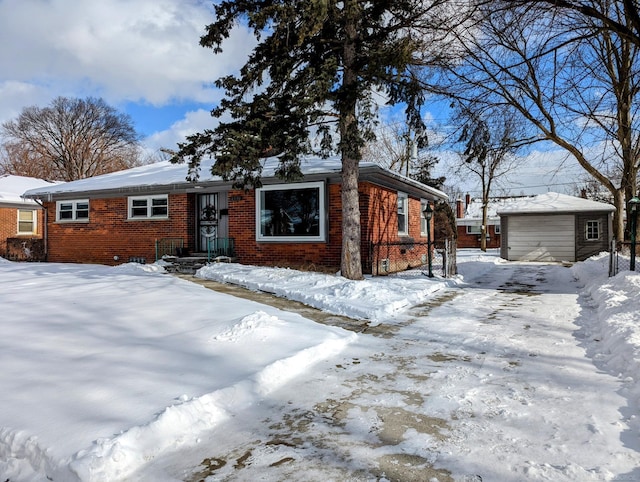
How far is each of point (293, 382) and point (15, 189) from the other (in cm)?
2638

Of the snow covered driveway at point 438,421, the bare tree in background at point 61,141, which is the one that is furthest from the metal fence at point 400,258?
the bare tree in background at point 61,141

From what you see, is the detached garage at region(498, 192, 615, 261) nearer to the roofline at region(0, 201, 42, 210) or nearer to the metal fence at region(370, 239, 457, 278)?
the metal fence at region(370, 239, 457, 278)

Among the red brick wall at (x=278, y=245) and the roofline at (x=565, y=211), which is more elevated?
the roofline at (x=565, y=211)

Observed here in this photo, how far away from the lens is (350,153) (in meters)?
9.34

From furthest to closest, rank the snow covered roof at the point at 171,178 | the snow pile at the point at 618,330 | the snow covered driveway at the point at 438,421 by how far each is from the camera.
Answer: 1. the snow covered roof at the point at 171,178
2. the snow pile at the point at 618,330
3. the snow covered driveway at the point at 438,421

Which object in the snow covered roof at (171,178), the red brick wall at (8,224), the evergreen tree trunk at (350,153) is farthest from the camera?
the red brick wall at (8,224)

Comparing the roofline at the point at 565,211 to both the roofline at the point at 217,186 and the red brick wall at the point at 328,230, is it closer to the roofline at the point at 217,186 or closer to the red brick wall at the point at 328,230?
the roofline at the point at 217,186

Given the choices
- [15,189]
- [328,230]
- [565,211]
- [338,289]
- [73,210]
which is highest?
[15,189]

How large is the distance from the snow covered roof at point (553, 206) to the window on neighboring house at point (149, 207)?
18187 millimetres

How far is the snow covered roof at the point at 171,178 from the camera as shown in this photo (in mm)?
11812

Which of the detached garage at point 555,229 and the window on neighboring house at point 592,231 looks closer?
the detached garage at point 555,229

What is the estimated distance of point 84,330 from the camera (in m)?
4.82

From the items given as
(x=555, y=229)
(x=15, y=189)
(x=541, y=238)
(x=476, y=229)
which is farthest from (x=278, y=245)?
Answer: (x=476, y=229)

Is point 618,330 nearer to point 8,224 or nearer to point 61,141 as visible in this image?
point 8,224
